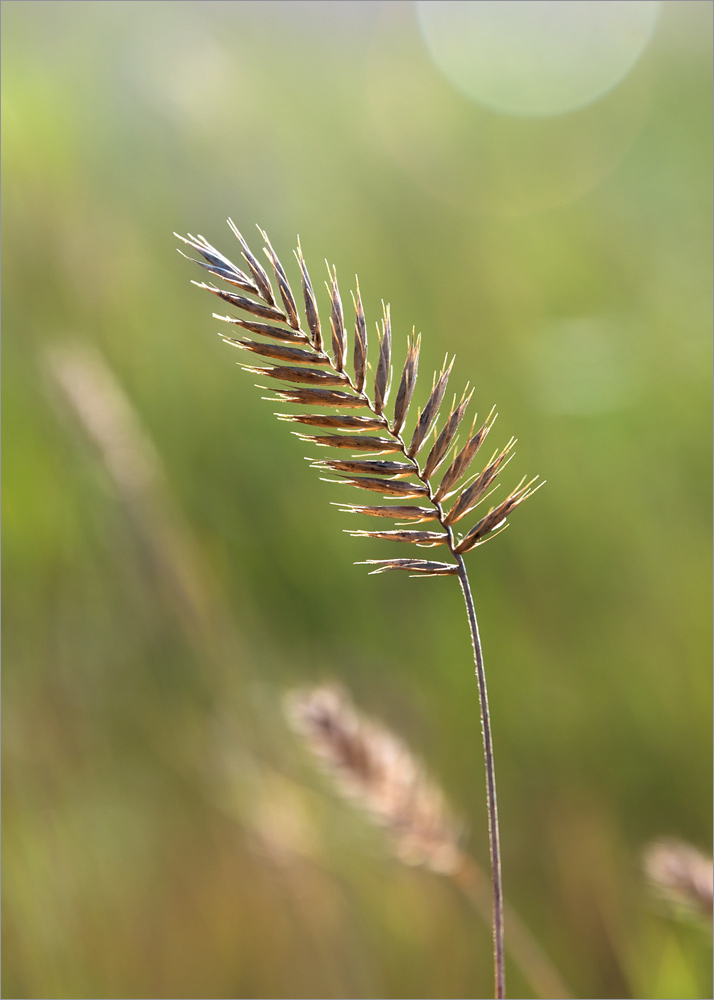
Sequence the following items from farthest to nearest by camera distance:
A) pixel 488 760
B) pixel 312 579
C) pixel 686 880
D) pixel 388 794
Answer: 1. pixel 312 579
2. pixel 388 794
3. pixel 686 880
4. pixel 488 760

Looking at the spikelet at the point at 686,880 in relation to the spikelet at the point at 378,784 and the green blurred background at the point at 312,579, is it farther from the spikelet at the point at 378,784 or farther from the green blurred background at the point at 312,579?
the green blurred background at the point at 312,579

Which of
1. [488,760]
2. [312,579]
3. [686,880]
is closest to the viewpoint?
[488,760]

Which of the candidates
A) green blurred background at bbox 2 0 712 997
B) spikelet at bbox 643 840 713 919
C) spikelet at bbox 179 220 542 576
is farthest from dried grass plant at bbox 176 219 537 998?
green blurred background at bbox 2 0 712 997

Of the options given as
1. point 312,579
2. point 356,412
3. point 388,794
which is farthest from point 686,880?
point 312,579

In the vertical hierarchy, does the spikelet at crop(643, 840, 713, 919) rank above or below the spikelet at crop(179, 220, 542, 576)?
below

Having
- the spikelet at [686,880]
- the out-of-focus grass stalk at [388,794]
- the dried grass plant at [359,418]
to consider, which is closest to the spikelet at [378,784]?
the out-of-focus grass stalk at [388,794]

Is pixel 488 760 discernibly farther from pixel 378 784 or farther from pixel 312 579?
pixel 312 579

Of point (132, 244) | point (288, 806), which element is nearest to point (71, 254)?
point (132, 244)

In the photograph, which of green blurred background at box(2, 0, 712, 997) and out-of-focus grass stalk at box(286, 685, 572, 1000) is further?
green blurred background at box(2, 0, 712, 997)

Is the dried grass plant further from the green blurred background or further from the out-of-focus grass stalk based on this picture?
the green blurred background

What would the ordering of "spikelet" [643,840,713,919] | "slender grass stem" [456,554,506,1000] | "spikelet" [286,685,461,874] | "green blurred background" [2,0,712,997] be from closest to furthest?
1. "slender grass stem" [456,554,506,1000]
2. "spikelet" [643,840,713,919]
3. "spikelet" [286,685,461,874]
4. "green blurred background" [2,0,712,997]
